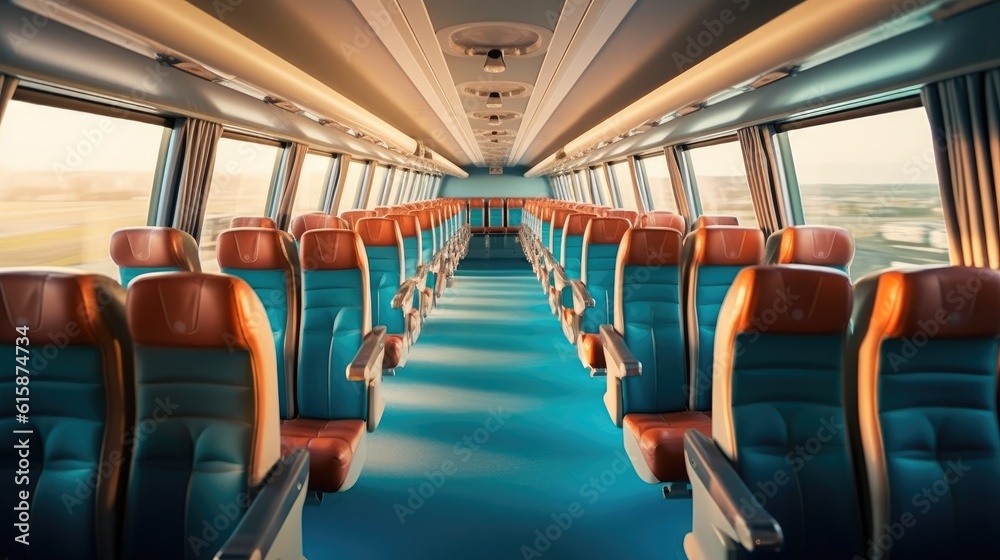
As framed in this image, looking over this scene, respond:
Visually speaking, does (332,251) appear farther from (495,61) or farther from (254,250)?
(495,61)

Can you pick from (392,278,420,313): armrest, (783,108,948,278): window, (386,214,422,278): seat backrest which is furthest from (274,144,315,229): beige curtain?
(783,108,948,278): window

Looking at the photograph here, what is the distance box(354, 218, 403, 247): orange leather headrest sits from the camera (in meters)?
5.22

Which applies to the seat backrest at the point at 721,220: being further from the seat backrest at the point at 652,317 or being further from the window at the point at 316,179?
the window at the point at 316,179

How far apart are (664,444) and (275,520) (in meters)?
1.77

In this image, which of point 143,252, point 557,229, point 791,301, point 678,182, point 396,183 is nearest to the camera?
point 791,301

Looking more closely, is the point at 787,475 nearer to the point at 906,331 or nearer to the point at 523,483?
the point at 906,331

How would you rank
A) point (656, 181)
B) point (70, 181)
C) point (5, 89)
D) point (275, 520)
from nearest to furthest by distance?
point (275, 520), point (5, 89), point (70, 181), point (656, 181)

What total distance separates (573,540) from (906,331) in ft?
6.10

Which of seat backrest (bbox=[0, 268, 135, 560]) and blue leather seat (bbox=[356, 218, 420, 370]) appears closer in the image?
seat backrest (bbox=[0, 268, 135, 560])

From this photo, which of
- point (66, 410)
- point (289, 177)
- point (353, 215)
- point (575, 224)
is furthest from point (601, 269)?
point (289, 177)

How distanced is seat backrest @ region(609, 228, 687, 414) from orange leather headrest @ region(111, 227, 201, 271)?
109 inches

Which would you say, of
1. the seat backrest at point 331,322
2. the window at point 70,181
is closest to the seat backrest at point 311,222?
the window at point 70,181

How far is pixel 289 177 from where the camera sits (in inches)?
321

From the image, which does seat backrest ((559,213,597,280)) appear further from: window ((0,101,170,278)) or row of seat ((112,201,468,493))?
window ((0,101,170,278))
